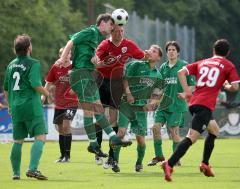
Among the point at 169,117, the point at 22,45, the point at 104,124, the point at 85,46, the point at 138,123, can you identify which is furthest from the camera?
the point at 169,117

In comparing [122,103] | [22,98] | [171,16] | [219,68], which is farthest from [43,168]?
[171,16]

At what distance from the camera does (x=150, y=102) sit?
18922 mm

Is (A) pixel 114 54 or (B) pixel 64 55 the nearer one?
(B) pixel 64 55

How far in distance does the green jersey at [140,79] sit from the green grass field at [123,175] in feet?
4.39

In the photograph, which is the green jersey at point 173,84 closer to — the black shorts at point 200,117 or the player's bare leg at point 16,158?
the black shorts at point 200,117

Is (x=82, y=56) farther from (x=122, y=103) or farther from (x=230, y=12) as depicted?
(x=230, y=12)

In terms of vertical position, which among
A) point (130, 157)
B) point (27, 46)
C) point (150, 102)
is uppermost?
point (27, 46)

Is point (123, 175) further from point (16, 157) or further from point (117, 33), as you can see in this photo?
point (117, 33)

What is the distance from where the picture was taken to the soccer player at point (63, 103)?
20.4 m

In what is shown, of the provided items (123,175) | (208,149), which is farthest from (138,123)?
(208,149)

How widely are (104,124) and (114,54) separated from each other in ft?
4.55

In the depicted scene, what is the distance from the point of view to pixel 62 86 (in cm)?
2094

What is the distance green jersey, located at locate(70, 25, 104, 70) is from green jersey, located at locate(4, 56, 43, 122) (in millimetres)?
1298

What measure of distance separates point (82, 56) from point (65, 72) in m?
4.18
